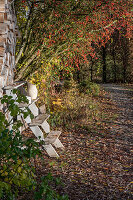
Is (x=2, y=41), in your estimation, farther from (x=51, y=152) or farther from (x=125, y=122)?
(x=125, y=122)

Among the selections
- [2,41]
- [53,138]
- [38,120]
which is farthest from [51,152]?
[2,41]

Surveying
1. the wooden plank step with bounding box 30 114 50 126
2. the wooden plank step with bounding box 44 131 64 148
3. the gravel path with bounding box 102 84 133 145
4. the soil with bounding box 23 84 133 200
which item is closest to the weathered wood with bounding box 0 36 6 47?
the wooden plank step with bounding box 30 114 50 126

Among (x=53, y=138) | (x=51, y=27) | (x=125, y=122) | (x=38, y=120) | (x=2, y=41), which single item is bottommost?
(x=125, y=122)

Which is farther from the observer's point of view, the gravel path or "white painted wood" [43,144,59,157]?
the gravel path

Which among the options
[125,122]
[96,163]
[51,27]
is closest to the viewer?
[96,163]

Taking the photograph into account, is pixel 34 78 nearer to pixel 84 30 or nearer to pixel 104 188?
pixel 84 30

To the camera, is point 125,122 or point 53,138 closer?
point 53,138

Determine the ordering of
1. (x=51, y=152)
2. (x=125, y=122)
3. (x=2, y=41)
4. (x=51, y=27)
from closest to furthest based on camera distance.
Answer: (x=2, y=41)
(x=51, y=152)
(x=51, y=27)
(x=125, y=122)

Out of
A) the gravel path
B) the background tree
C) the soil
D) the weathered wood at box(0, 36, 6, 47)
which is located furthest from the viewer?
the background tree

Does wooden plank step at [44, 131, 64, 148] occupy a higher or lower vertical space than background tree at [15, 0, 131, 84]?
lower

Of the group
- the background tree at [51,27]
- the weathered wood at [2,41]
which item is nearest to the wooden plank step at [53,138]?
the weathered wood at [2,41]

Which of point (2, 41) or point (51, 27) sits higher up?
point (51, 27)

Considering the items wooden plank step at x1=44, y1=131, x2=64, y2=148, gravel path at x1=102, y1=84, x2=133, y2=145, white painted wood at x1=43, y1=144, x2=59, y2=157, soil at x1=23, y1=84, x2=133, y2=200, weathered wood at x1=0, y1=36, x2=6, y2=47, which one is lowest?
gravel path at x1=102, y1=84, x2=133, y2=145

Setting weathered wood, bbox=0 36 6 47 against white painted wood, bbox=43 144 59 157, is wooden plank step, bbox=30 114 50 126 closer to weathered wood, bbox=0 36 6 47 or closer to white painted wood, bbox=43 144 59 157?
white painted wood, bbox=43 144 59 157
